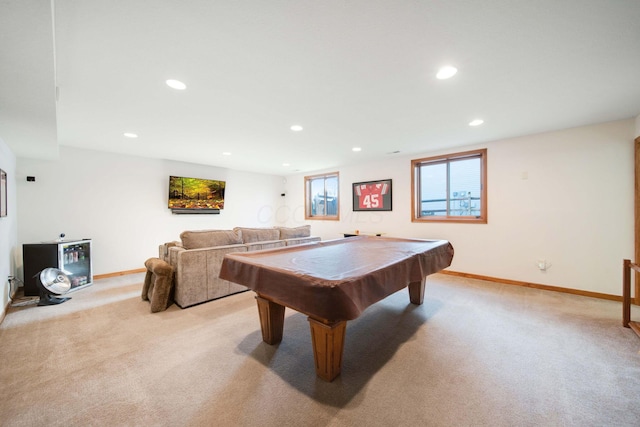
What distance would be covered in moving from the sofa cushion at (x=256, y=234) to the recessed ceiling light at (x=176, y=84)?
198cm

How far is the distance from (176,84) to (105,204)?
12.1ft

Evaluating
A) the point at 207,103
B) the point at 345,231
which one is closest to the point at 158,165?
the point at 207,103

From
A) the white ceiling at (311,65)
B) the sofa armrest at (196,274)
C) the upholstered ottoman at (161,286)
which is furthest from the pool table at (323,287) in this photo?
the white ceiling at (311,65)

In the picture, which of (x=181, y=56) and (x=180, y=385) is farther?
(x=181, y=56)

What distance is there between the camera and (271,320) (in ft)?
6.73

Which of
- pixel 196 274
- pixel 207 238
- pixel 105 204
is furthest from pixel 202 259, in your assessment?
pixel 105 204

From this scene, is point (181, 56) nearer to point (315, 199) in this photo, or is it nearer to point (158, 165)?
point (158, 165)

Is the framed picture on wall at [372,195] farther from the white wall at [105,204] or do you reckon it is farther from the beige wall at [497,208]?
the white wall at [105,204]

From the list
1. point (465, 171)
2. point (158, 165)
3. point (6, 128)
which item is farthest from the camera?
point (158, 165)

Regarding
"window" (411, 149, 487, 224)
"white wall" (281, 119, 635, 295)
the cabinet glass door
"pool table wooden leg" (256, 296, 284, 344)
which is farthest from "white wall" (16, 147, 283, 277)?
"white wall" (281, 119, 635, 295)

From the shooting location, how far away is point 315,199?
699 centimetres

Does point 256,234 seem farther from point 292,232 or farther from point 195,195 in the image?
point 195,195

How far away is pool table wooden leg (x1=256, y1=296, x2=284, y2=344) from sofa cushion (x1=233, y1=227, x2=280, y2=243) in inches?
65.8

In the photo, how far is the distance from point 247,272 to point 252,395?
0.79 metres
